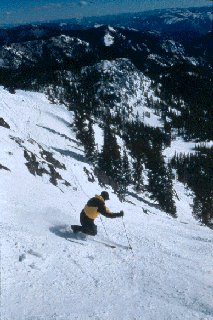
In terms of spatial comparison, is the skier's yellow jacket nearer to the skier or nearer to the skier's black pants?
the skier

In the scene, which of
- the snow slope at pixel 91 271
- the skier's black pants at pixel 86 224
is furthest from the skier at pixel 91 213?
the snow slope at pixel 91 271

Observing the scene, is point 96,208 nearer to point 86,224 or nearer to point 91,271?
point 86,224

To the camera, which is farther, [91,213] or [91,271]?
[91,213]

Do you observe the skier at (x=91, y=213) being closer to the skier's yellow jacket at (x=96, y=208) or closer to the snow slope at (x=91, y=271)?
the skier's yellow jacket at (x=96, y=208)

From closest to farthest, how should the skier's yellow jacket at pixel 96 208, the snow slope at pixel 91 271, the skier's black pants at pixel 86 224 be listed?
the snow slope at pixel 91 271 → the skier's yellow jacket at pixel 96 208 → the skier's black pants at pixel 86 224

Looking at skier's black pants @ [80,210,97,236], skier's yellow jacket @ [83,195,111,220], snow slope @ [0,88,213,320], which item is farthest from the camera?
skier's black pants @ [80,210,97,236]

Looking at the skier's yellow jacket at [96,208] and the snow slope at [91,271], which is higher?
the skier's yellow jacket at [96,208]

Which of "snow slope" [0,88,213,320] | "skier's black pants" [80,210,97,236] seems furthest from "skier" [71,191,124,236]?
"snow slope" [0,88,213,320]

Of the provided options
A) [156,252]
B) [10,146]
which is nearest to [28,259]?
[156,252]

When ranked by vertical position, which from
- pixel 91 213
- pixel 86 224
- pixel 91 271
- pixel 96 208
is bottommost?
pixel 91 271

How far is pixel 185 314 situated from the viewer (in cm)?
1183

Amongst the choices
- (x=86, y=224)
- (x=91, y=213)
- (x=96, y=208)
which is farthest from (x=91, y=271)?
(x=96, y=208)

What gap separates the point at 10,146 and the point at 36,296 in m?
26.5

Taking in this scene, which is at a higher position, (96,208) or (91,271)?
(96,208)
